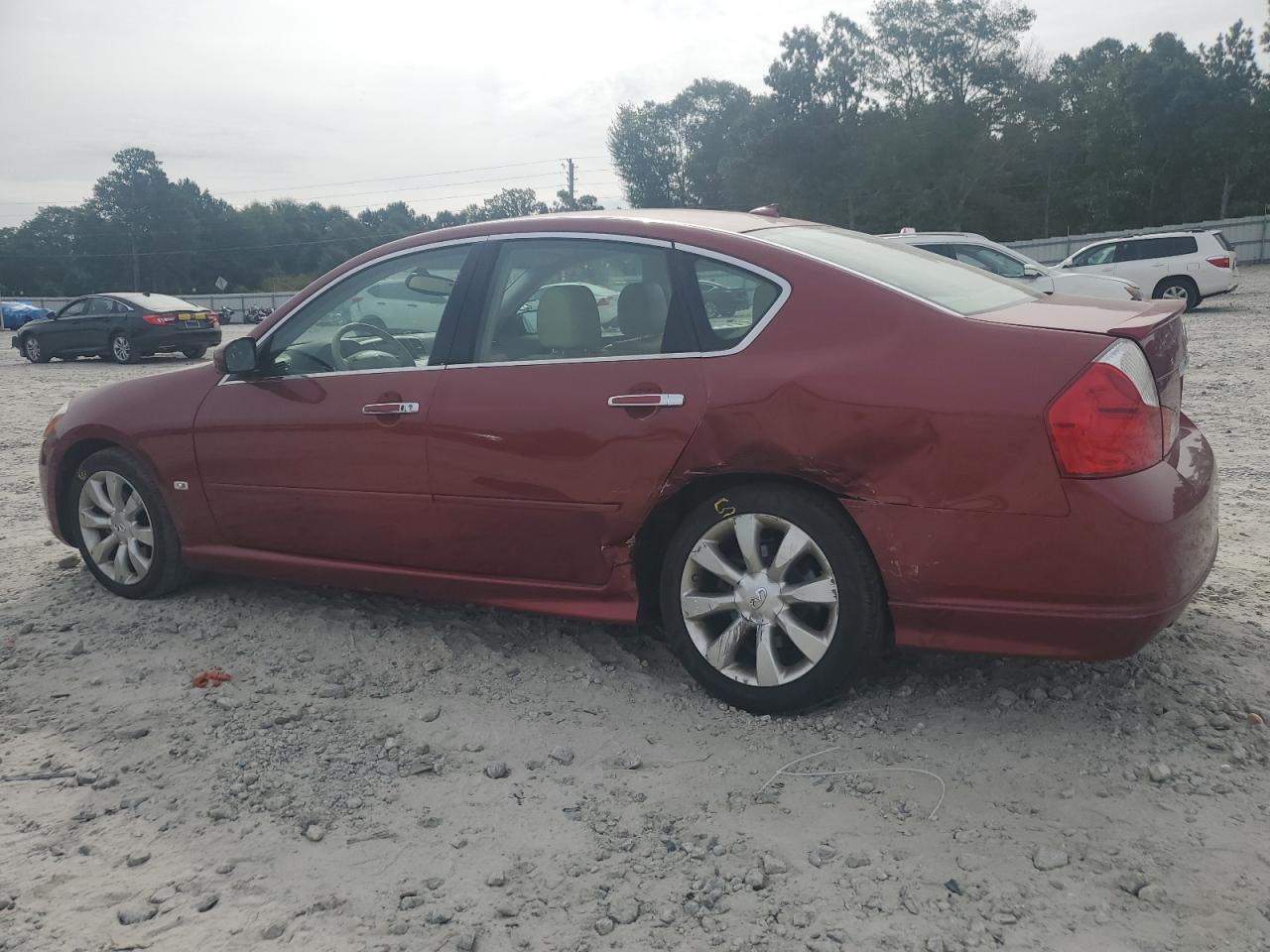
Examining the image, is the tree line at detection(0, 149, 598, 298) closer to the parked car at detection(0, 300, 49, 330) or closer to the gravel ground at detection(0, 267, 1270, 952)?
the parked car at detection(0, 300, 49, 330)

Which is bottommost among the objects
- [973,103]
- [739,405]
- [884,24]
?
[739,405]

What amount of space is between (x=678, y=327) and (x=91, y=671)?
8.38 ft

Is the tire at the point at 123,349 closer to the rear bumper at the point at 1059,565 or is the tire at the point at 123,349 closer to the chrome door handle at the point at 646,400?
the chrome door handle at the point at 646,400

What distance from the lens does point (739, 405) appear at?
3.10m

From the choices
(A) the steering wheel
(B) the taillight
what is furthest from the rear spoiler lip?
(A) the steering wheel

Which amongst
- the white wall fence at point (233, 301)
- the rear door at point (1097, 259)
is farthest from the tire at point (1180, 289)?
the white wall fence at point (233, 301)

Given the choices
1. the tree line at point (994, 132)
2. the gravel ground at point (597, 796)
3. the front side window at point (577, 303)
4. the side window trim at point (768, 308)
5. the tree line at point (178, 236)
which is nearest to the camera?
the gravel ground at point (597, 796)

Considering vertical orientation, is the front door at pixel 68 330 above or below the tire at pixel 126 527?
above

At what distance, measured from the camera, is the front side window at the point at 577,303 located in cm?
338

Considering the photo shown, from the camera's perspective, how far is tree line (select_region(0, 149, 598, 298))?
79438mm

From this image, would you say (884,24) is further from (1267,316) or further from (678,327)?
(678,327)

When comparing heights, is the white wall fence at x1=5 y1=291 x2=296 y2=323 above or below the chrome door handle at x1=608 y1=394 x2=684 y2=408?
above

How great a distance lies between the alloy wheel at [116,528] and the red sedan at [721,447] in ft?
0.87

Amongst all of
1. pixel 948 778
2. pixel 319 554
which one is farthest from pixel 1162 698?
pixel 319 554
